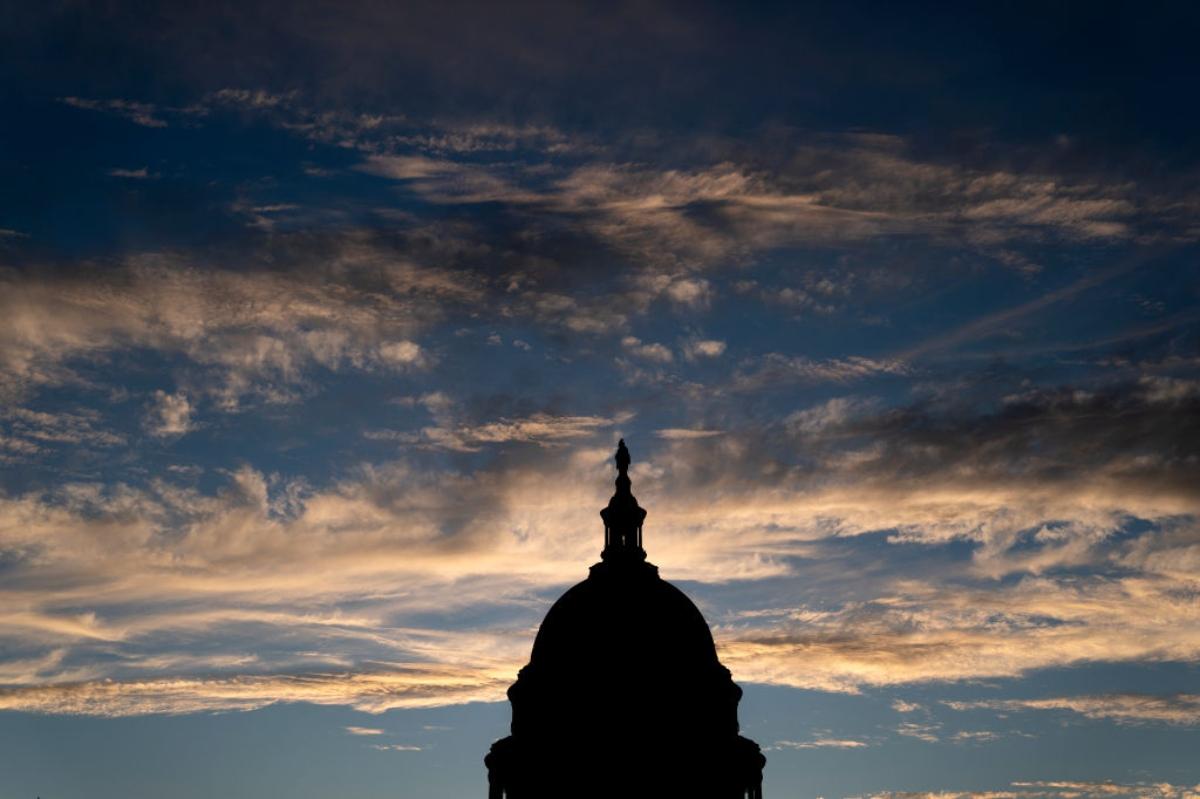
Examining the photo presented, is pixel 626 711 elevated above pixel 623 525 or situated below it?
below

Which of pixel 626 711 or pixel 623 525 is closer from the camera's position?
pixel 626 711

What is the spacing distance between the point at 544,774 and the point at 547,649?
273 inches

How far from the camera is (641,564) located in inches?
3410

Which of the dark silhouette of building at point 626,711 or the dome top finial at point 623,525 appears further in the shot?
the dome top finial at point 623,525

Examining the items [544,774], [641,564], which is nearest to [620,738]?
[544,774]

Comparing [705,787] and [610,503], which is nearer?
[705,787]

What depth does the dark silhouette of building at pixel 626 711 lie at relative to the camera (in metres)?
80.8

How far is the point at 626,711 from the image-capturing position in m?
81.6

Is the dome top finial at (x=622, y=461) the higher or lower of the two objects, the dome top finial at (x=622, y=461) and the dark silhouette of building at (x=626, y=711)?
the higher

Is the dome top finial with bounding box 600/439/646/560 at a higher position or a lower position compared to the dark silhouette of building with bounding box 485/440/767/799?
higher

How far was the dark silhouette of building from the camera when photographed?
265 feet

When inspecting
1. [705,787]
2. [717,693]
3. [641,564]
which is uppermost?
[641,564]

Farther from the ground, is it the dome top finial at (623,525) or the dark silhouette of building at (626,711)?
the dome top finial at (623,525)

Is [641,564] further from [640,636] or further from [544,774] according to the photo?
[544,774]
